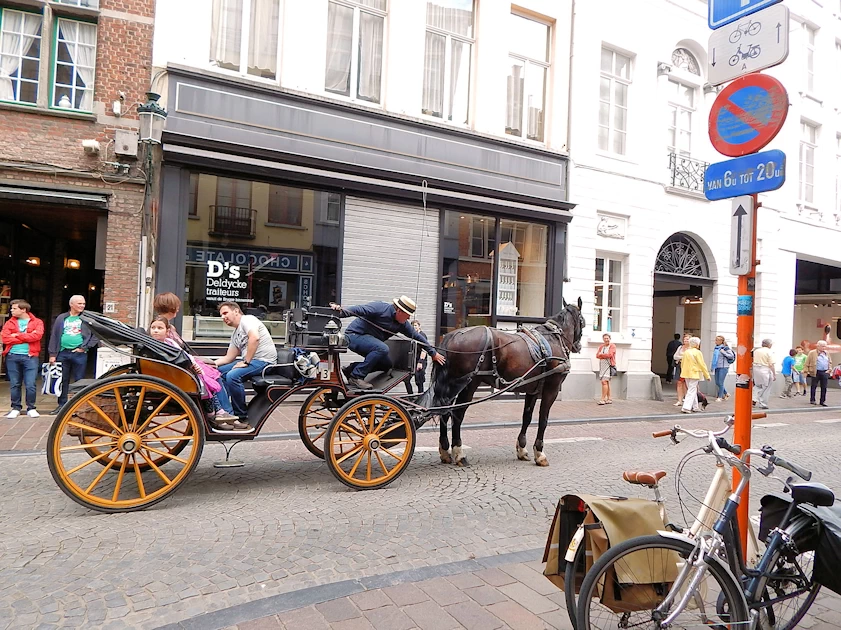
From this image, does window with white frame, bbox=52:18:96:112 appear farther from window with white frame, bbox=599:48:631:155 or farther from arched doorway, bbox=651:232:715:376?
arched doorway, bbox=651:232:715:376

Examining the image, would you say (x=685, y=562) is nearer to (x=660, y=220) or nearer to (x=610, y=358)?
(x=610, y=358)

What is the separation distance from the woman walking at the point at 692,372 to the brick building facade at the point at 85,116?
431 inches

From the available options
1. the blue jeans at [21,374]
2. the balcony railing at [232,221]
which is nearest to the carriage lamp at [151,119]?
the balcony railing at [232,221]

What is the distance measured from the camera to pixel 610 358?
13.8 meters

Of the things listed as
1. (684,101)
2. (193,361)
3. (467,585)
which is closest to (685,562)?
(467,585)

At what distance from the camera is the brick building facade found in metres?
9.50

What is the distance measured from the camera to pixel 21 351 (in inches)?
338

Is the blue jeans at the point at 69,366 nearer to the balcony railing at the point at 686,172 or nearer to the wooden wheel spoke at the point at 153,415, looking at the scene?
the wooden wheel spoke at the point at 153,415

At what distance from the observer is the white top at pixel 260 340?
559 cm

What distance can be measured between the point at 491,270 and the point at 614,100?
593 centimetres

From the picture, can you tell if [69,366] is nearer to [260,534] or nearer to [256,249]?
[256,249]

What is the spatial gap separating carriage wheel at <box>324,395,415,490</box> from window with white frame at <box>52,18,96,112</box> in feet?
26.1

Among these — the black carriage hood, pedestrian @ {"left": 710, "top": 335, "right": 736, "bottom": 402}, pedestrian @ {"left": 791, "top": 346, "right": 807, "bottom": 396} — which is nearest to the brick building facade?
the black carriage hood

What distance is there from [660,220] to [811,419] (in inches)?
233
